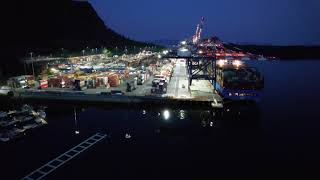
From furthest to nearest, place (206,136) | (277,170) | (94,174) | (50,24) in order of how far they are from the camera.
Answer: (50,24) < (206,136) < (277,170) < (94,174)

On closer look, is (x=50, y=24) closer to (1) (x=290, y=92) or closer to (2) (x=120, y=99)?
(2) (x=120, y=99)

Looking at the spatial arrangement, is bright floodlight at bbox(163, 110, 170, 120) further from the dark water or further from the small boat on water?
the small boat on water

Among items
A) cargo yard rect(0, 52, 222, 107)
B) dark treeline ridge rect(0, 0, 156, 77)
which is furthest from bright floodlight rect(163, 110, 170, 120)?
dark treeline ridge rect(0, 0, 156, 77)

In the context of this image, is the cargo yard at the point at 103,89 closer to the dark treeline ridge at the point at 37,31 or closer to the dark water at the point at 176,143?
the dark water at the point at 176,143

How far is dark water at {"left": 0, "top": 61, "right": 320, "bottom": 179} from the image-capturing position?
3077 cm

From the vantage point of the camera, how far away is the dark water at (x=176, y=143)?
30766mm

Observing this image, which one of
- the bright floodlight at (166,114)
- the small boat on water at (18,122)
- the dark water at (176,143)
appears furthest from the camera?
the bright floodlight at (166,114)

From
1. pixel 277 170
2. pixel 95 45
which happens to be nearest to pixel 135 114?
pixel 277 170

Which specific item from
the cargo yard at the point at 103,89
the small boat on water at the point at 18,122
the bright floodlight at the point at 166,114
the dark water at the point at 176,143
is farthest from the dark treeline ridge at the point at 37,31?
the bright floodlight at the point at 166,114

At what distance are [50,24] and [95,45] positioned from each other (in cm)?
2959

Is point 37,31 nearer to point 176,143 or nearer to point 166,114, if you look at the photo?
point 166,114

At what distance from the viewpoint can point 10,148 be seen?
35906mm

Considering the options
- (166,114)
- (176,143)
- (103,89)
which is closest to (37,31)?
(103,89)

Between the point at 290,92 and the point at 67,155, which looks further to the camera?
the point at 290,92
